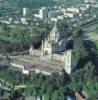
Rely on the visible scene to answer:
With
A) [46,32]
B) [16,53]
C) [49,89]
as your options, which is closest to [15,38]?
[46,32]

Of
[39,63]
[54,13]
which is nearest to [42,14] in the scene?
[54,13]

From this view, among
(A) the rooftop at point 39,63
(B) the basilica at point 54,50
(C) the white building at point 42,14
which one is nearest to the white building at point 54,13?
(C) the white building at point 42,14

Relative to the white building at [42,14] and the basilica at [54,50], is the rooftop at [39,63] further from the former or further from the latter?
the white building at [42,14]

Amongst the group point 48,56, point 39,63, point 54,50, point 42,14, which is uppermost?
point 42,14

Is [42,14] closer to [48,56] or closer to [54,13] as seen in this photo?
[54,13]

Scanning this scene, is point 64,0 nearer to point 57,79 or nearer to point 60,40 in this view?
point 60,40

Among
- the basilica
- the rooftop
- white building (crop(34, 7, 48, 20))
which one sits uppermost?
white building (crop(34, 7, 48, 20))

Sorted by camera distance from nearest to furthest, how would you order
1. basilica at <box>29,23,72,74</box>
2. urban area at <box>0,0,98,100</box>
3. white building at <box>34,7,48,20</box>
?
urban area at <box>0,0,98,100</box>, basilica at <box>29,23,72,74</box>, white building at <box>34,7,48,20</box>

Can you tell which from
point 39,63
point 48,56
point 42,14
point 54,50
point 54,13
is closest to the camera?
point 39,63

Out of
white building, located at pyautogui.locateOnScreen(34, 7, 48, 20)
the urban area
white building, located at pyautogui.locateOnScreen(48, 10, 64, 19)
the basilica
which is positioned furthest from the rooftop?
white building, located at pyautogui.locateOnScreen(48, 10, 64, 19)

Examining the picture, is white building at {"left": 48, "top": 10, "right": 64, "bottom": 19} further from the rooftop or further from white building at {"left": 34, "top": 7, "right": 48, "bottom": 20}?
the rooftop

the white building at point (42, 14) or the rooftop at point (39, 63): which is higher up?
the white building at point (42, 14)
